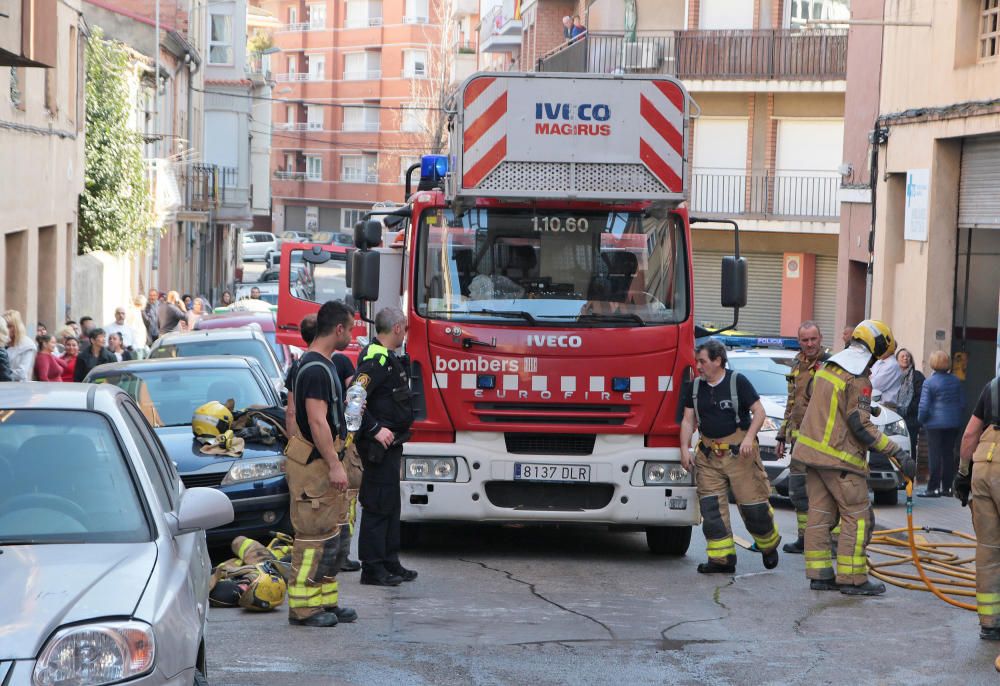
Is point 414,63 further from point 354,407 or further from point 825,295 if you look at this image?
point 354,407

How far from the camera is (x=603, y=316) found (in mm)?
10672

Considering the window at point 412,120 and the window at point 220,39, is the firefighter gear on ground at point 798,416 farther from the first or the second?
the window at point 412,120

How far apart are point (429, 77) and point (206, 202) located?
37.4m

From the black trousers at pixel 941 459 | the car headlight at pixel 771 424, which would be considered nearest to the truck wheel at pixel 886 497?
the black trousers at pixel 941 459

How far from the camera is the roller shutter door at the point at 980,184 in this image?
1744cm

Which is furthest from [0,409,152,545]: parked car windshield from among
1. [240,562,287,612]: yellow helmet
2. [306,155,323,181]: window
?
[306,155,323,181]: window

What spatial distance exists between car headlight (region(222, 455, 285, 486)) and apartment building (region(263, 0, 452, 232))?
69.8 metres

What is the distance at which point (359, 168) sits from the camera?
289 ft

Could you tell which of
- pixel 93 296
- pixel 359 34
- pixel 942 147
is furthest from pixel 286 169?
pixel 942 147

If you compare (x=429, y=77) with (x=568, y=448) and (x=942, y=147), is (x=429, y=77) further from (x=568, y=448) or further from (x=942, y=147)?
(x=568, y=448)

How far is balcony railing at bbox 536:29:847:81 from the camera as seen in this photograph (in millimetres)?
35031

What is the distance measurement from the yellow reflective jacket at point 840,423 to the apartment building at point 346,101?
2782 inches

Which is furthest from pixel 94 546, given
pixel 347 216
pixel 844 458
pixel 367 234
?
pixel 347 216

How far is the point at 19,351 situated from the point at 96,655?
1246 centimetres
